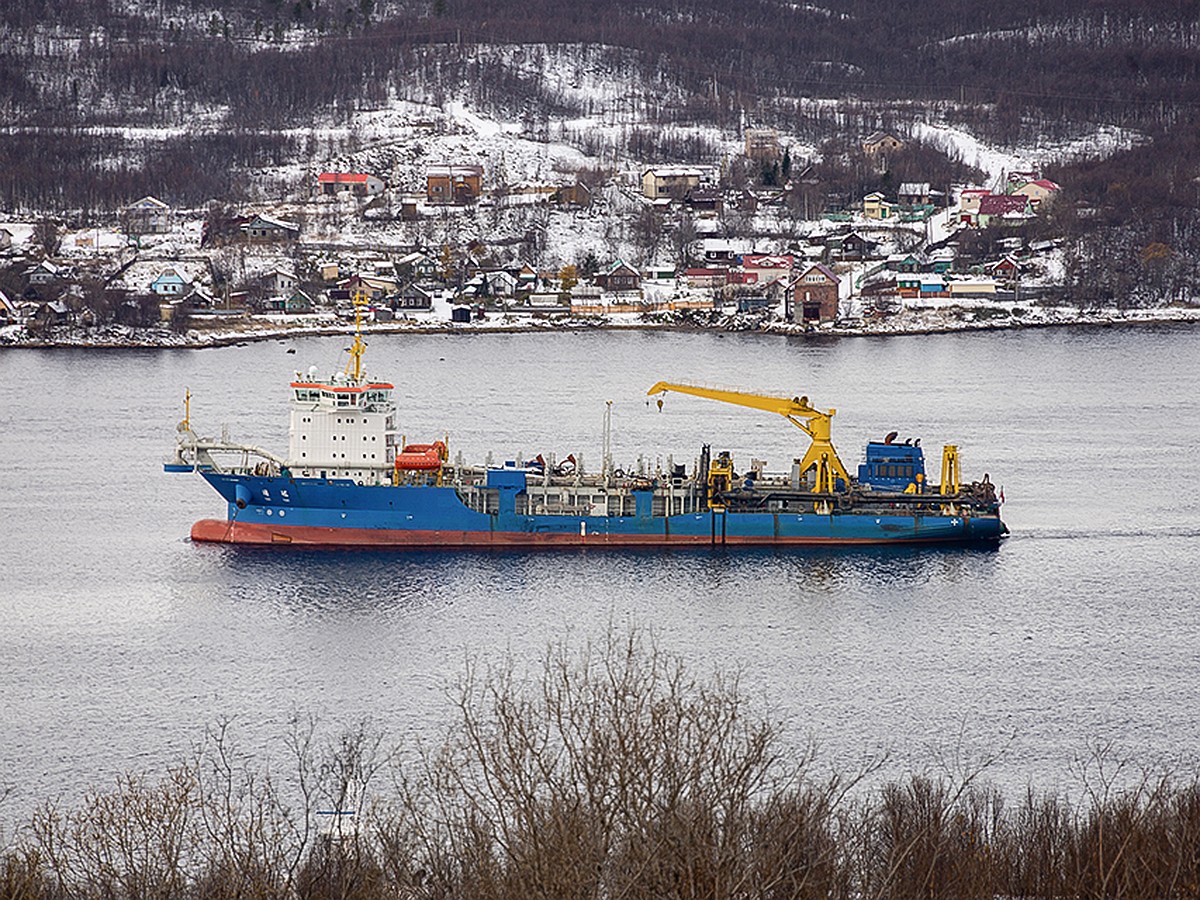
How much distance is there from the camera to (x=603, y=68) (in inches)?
4215

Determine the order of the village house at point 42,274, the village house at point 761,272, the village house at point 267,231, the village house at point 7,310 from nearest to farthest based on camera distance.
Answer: the village house at point 7,310
the village house at point 42,274
the village house at point 761,272
the village house at point 267,231

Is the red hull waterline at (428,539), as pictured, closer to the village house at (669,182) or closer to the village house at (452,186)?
the village house at (452,186)

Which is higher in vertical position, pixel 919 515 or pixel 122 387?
pixel 122 387

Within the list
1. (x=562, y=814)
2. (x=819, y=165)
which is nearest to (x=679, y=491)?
(x=562, y=814)

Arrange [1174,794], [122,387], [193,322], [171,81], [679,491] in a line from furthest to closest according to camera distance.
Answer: [171,81]
[193,322]
[122,387]
[679,491]
[1174,794]

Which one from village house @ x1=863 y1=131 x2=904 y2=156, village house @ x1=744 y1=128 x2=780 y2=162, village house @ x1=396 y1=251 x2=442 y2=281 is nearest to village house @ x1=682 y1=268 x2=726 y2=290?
village house @ x1=396 y1=251 x2=442 y2=281

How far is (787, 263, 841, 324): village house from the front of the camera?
66250 mm

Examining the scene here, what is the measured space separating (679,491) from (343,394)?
18.6 ft

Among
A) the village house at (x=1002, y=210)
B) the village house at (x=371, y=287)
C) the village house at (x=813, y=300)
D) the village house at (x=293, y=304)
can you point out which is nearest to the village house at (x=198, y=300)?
the village house at (x=293, y=304)

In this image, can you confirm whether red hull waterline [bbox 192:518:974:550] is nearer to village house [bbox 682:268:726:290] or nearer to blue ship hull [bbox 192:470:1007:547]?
blue ship hull [bbox 192:470:1007:547]

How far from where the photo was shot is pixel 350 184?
265ft

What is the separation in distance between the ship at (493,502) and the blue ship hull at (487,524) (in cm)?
2

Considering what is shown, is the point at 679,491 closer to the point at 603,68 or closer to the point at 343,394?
the point at 343,394

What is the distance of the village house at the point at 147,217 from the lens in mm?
76750
